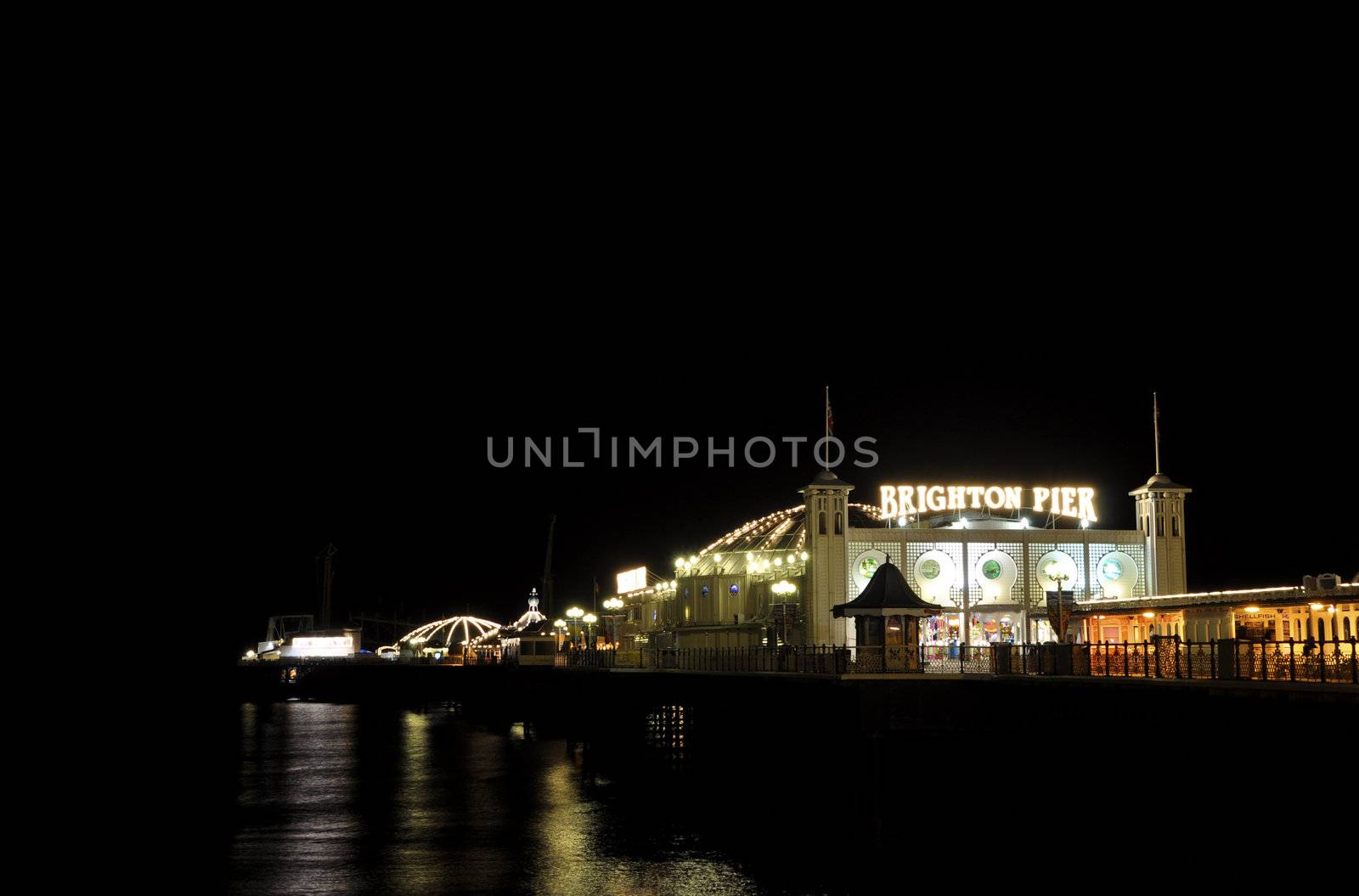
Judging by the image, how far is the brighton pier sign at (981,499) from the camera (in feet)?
204

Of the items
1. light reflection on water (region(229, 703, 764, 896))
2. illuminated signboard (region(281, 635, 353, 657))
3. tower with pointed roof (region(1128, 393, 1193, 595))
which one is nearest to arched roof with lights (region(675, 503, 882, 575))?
tower with pointed roof (region(1128, 393, 1193, 595))

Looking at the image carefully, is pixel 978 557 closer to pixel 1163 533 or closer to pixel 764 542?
pixel 1163 533

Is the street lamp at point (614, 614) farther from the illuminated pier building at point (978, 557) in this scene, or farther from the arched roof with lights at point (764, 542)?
the illuminated pier building at point (978, 557)

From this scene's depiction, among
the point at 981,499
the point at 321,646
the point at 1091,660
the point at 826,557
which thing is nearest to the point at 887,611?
the point at 826,557

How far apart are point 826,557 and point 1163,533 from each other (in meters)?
15.7

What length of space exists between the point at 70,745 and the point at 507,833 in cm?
3988

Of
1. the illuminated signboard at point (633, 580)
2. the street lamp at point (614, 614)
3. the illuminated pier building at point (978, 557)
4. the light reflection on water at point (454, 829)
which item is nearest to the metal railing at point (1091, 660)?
the illuminated pier building at point (978, 557)

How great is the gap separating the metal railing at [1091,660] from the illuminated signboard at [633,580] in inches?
1087

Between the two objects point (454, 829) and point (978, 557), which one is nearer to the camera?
point (454, 829)

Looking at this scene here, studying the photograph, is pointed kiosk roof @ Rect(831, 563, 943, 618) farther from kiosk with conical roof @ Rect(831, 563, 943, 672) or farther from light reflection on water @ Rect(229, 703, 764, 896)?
light reflection on water @ Rect(229, 703, 764, 896)

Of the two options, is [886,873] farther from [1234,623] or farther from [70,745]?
[70,745]

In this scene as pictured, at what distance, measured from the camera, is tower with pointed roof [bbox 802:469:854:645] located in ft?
196

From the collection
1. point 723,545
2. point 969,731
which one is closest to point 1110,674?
point 969,731

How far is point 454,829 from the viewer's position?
108ft
